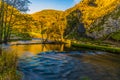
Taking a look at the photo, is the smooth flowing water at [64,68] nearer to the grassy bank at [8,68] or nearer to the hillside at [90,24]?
the grassy bank at [8,68]

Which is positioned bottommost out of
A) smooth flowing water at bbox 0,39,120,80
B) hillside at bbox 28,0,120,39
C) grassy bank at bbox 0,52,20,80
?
smooth flowing water at bbox 0,39,120,80

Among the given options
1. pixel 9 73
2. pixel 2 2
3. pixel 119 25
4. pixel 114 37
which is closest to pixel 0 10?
pixel 2 2

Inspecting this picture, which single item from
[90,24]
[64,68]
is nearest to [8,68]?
[64,68]

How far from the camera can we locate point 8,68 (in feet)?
71.2

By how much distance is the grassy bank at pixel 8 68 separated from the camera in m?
18.4

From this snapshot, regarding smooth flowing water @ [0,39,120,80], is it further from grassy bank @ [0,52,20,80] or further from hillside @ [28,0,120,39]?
hillside @ [28,0,120,39]

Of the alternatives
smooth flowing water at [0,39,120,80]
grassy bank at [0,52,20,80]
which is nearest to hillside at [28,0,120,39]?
smooth flowing water at [0,39,120,80]

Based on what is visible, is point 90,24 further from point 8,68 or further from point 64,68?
point 8,68

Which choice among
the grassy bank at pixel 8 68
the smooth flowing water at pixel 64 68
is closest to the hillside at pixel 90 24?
the smooth flowing water at pixel 64 68

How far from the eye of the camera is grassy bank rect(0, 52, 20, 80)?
18386mm

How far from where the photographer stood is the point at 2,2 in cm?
5644

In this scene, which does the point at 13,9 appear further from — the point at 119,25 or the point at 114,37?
the point at 119,25

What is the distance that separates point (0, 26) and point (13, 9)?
15996mm

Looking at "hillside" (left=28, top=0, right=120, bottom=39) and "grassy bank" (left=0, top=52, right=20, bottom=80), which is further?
"hillside" (left=28, top=0, right=120, bottom=39)
